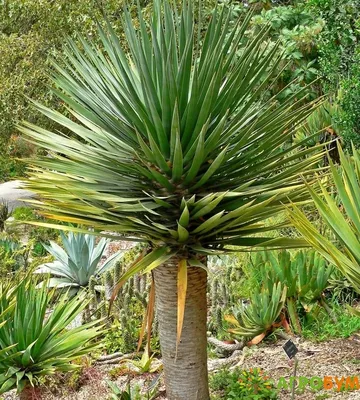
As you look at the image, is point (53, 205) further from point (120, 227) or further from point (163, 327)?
point (163, 327)

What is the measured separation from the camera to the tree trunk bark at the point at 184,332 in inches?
122

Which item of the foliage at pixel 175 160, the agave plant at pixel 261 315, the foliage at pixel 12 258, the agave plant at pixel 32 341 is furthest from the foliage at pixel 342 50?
the foliage at pixel 12 258

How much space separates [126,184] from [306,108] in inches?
42.7

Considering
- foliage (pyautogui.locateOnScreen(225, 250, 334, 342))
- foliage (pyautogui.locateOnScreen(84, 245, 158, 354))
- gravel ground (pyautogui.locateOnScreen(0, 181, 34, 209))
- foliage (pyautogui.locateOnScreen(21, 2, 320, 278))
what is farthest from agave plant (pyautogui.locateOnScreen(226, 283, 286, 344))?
gravel ground (pyautogui.locateOnScreen(0, 181, 34, 209))

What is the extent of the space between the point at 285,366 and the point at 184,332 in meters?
1.75

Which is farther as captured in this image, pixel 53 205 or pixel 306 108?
pixel 306 108

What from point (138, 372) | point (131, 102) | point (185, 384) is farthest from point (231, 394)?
point (131, 102)

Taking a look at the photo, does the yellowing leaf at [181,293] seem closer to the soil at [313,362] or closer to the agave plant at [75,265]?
the soil at [313,362]

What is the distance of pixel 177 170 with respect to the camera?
9.32ft

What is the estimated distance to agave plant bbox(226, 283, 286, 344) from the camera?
4.80 meters

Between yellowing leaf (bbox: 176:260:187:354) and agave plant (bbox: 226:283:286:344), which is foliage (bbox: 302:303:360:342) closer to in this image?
agave plant (bbox: 226:283:286:344)

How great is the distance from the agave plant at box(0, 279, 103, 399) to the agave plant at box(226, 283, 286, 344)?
1.71 meters

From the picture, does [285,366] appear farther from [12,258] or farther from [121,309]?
[12,258]

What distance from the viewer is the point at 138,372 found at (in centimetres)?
504
